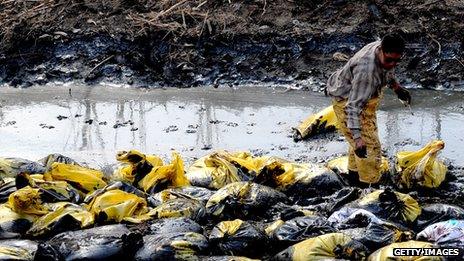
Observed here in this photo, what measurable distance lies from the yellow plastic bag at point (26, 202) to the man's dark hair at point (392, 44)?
9.38 feet

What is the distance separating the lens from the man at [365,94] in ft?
17.6

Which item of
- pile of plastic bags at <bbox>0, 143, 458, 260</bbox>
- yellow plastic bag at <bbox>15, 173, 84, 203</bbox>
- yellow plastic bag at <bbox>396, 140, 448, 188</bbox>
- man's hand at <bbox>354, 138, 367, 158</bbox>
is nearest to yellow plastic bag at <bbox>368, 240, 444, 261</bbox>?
pile of plastic bags at <bbox>0, 143, 458, 260</bbox>

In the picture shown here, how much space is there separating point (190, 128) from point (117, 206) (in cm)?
284

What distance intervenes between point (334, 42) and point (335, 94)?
4.66 m

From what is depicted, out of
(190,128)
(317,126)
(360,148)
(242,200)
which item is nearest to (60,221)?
(242,200)

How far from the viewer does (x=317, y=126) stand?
7.59 metres

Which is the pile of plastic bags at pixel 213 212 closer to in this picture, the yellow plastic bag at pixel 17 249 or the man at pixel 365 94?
the yellow plastic bag at pixel 17 249

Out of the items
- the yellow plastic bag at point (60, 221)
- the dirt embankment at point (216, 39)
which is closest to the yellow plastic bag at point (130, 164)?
the yellow plastic bag at point (60, 221)

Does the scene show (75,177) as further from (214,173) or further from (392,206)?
(392,206)

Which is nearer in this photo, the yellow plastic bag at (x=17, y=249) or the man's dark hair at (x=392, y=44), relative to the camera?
the yellow plastic bag at (x=17, y=249)

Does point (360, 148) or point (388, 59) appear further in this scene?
point (360, 148)

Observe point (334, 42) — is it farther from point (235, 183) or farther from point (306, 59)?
point (235, 183)

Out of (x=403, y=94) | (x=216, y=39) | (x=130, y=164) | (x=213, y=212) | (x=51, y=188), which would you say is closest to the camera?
(x=213, y=212)

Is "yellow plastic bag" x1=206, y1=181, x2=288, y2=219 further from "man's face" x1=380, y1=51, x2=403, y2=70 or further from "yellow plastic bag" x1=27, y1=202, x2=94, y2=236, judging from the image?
"man's face" x1=380, y1=51, x2=403, y2=70
